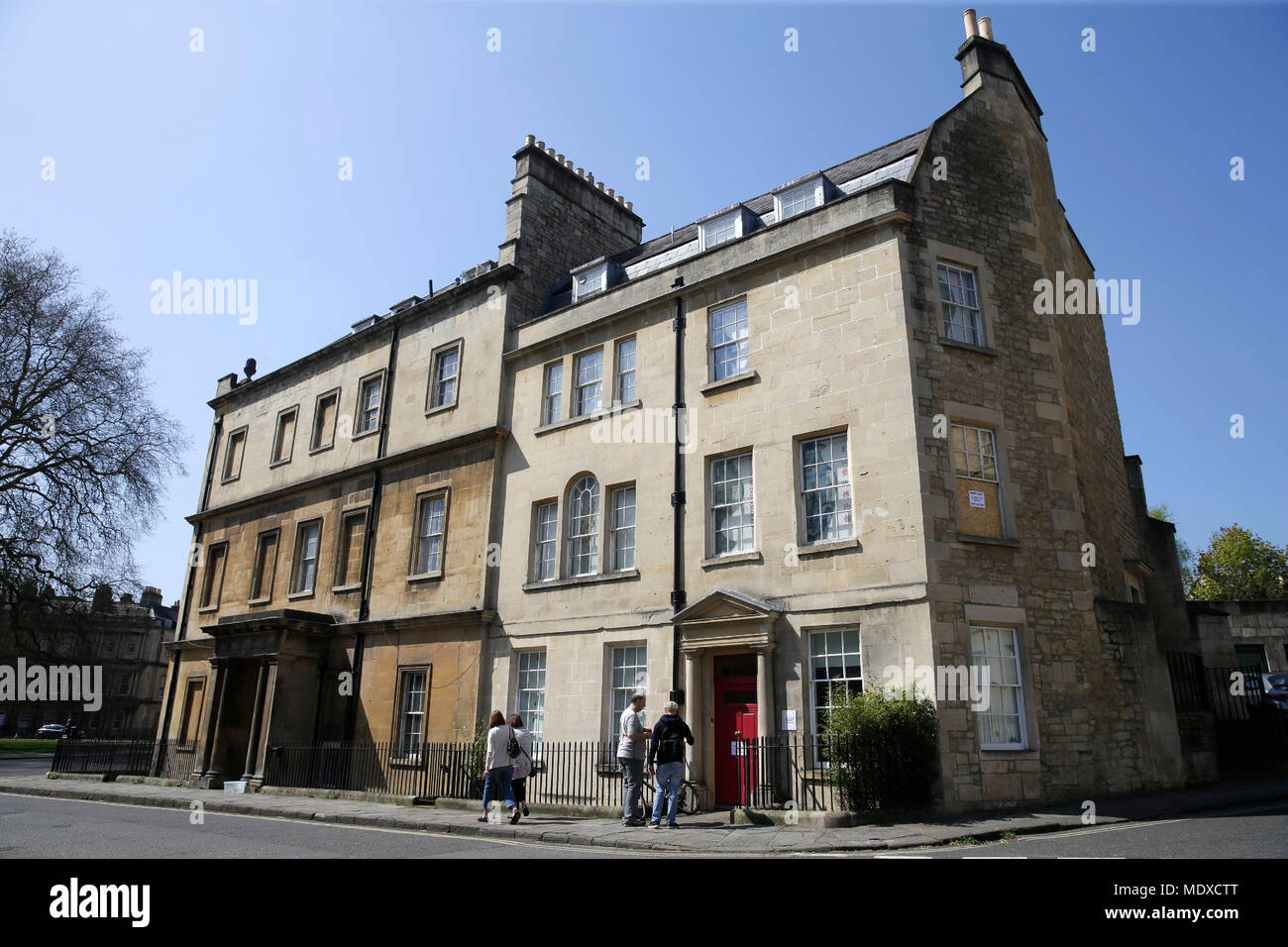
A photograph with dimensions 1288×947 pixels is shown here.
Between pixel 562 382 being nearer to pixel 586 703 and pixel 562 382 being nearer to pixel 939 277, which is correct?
pixel 586 703

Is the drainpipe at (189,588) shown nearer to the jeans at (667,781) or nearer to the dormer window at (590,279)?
the dormer window at (590,279)

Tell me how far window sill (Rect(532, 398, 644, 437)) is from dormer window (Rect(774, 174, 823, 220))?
5.14 metres

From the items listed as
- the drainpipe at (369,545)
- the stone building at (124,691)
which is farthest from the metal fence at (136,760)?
the stone building at (124,691)

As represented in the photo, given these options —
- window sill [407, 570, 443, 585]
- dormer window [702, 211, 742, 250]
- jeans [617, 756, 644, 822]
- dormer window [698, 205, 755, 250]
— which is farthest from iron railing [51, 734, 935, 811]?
dormer window [702, 211, 742, 250]

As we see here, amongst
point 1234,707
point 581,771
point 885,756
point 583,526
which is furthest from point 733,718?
point 1234,707

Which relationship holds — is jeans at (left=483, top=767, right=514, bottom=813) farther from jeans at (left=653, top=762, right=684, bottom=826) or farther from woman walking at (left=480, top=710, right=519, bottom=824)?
jeans at (left=653, top=762, right=684, bottom=826)

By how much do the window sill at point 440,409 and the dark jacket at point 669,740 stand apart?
472 inches

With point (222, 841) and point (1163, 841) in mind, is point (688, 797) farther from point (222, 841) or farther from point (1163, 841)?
point (1163, 841)

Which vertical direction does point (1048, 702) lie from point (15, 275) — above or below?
below

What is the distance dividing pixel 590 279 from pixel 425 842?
1416 centimetres

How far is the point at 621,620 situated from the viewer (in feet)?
53.2
